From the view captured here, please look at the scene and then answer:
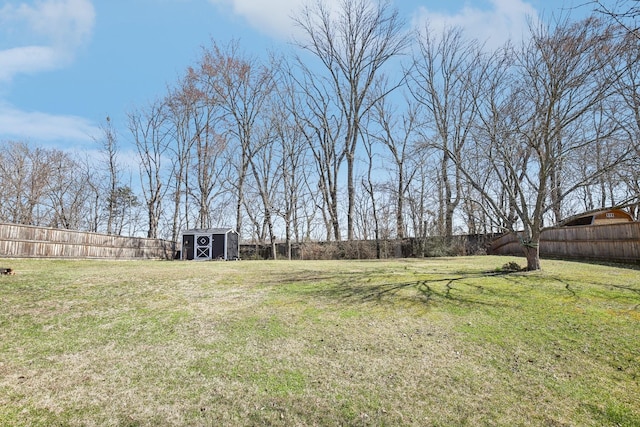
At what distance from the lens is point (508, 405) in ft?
9.33

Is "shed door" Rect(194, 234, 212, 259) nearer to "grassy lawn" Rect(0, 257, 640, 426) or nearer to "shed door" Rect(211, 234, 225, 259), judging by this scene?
"shed door" Rect(211, 234, 225, 259)

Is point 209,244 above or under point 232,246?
above

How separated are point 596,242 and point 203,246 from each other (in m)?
19.9

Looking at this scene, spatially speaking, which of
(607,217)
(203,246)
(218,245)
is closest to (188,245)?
(203,246)

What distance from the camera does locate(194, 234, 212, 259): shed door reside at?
21328 mm

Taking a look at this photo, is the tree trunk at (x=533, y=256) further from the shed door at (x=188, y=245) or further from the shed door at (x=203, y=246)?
the shed door at (x=188, y=245)

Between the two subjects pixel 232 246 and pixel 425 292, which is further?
pixel 232 246

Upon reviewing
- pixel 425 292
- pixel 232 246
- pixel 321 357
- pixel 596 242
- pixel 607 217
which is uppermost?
pixel 607 217

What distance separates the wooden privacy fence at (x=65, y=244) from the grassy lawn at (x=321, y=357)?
8.92 m

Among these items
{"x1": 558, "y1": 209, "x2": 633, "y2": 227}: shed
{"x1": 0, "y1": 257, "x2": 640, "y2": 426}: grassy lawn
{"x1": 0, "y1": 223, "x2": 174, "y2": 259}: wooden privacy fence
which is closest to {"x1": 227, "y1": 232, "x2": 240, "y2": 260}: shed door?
{"x1": 0, "y1": 223, "x2": 174, "y2": 259}: wooden privacy fence

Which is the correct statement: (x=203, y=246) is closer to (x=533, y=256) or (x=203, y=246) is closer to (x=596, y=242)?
(x=533, y=256)

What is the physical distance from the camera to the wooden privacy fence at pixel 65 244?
12984 millimetres

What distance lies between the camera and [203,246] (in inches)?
844

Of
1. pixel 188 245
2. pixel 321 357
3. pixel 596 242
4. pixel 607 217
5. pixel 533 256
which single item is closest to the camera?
pixel 321 357
